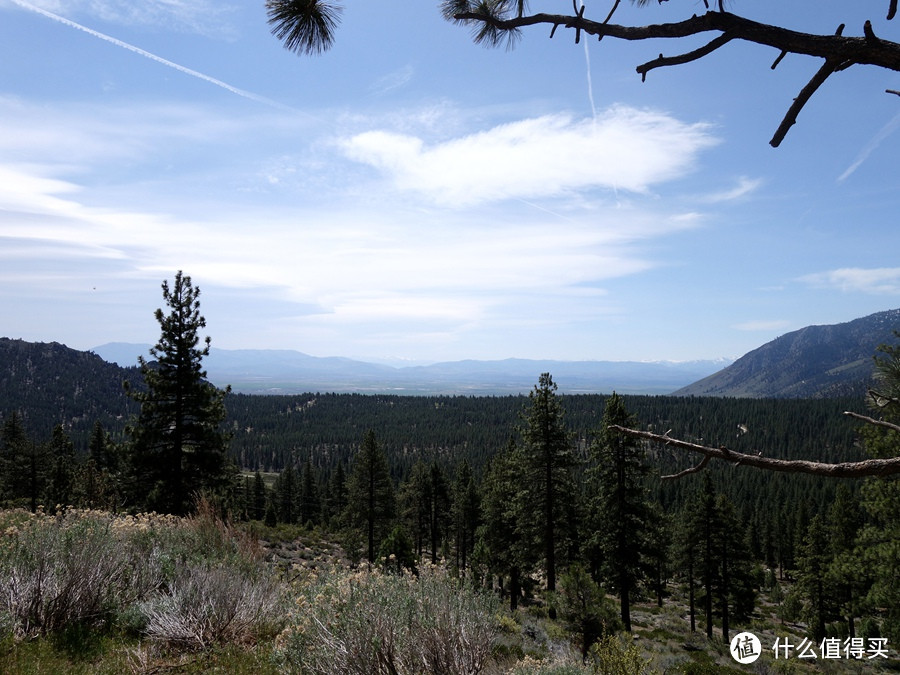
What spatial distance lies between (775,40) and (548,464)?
2017 centimetres

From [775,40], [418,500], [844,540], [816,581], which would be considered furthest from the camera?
[418,500]

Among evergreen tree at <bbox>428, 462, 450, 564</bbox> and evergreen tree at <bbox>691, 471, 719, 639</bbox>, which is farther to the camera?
evergreen tree at <bbox>428, 462, 450, 564</bbox>

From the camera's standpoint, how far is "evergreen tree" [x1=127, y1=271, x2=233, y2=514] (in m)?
16.0

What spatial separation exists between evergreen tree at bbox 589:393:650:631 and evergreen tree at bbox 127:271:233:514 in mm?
Result: 15421

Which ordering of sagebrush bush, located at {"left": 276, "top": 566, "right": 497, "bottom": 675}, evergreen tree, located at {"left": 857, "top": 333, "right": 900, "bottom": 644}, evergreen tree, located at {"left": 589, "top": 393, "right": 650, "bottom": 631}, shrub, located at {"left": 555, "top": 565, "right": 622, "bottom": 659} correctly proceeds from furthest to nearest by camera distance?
evergreen tree, located at {"left": 589, "top": 393, "right": 650, "bottom": 631} < shrub, located at {"left": 555, "top": 565, "right": 622, "bottom": 659} < evergreen tree, located at {"left": 857, "top": 333, "right": 900, "bottom": 644} < sagebrush bush, located at {"left": 276, "top": 566, "right": 497, "bottom": 675}

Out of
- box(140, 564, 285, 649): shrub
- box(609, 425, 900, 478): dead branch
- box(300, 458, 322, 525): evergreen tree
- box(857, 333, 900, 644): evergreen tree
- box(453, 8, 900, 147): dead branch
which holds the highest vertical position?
box(453, 8, 900, 147): dead branch

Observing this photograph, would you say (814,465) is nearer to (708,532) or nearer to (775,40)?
(775,40)

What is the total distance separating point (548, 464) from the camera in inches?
840

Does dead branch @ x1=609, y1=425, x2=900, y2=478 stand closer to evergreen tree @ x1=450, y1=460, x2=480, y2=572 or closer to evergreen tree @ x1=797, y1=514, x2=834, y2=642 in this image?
evergreen tree @ x1=450, y1=460, x2=480, y2=572

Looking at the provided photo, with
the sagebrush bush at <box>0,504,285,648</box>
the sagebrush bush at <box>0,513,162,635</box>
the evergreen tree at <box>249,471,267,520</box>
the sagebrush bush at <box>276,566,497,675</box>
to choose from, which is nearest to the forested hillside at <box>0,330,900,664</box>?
the evergreen tree at <box>249,471,267,520</box>

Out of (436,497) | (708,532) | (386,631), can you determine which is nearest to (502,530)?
(708,532)

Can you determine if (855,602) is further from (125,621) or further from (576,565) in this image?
(125,621)

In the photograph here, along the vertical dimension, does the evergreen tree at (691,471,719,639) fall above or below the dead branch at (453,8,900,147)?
below

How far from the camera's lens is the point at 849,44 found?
2426 mm
